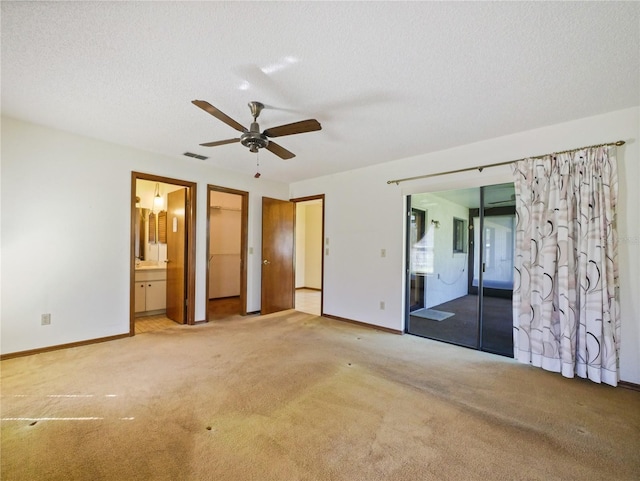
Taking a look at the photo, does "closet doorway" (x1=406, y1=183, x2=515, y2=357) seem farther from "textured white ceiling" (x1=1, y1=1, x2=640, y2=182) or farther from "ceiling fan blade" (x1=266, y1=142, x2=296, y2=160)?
"ceiling fan blade" (x1=266, y1=142, x2=296, y2=160)

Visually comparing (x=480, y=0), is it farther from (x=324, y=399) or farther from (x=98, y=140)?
(x=98, y=140)

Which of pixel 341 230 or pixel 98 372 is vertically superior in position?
pixel 341 230

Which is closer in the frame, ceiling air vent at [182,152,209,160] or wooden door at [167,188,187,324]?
ceiling air vent at [182,152,209,160]

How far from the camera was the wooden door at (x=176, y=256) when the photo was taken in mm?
4508

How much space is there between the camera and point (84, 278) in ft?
11.4

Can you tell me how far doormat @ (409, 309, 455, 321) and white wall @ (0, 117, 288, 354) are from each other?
423 cm

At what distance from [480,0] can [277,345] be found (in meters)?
3.61

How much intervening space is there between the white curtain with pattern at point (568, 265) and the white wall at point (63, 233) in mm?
4758

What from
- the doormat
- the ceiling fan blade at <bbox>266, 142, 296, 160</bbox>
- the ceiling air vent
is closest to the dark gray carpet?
the doormat

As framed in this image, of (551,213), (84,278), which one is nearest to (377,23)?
(551,213)

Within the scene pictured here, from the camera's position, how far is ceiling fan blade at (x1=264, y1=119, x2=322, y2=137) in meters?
2.29

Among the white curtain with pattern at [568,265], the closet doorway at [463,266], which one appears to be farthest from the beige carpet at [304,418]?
the closet doorway at [463,266]

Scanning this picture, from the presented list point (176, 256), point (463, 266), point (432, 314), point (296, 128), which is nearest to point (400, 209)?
point (463, 266)

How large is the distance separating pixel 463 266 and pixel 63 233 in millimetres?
5160
